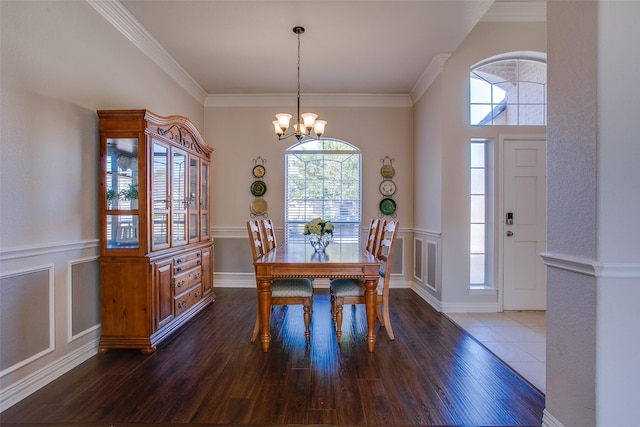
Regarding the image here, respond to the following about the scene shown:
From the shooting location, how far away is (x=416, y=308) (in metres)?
3.70

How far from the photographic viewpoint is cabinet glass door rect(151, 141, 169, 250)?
105 inches

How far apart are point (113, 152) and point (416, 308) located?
11.7 feet

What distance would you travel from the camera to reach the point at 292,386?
2.02 metres

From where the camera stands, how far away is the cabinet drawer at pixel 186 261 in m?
3.02

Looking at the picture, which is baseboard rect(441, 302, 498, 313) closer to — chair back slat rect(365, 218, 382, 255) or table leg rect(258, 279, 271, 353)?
chair back slat rect(365, 218, 382, 255)

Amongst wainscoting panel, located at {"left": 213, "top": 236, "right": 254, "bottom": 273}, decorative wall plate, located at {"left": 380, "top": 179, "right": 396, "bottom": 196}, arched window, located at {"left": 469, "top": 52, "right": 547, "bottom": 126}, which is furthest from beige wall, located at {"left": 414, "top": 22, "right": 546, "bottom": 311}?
wainscoting panel, located at {"left": 213, "top": 236, "right": 254, "bottom": 273}

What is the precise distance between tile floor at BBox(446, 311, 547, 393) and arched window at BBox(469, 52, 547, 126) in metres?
2.25

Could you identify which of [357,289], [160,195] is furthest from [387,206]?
[160,195]

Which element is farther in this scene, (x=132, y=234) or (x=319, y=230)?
(x=319, y=230)

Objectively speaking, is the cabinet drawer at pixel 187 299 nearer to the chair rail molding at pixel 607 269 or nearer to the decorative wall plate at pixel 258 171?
the decorative wall plate at pixel 258 171

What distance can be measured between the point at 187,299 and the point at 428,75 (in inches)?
155

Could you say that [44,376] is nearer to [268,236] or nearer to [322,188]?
[268,236]

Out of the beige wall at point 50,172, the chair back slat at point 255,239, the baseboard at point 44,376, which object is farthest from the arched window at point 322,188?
the baseboard at point 44,376

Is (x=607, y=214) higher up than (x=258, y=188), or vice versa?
(x=258, y=188)
